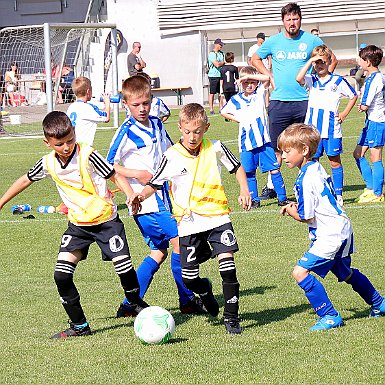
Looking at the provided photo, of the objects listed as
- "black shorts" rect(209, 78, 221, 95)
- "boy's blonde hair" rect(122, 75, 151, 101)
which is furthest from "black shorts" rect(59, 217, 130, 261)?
"black shorts" rect(209, 78, 221, 95)

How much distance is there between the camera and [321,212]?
603 centimetres

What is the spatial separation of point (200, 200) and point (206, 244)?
1.03ft

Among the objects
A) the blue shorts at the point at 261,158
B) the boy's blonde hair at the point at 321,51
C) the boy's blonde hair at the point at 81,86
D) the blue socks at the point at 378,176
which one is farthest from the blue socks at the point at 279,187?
the boy's blonde hair at the point at 81,86

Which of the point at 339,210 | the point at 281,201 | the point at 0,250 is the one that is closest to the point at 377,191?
the point at 281,201

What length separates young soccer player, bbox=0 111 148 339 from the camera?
20.3 ft

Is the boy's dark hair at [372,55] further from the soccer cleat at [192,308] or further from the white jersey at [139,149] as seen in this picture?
the soccer cleat at [192,308]

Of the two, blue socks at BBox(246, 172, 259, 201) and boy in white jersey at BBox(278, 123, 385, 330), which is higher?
boy in white jersey at BBox(278, 123, 385, 330)

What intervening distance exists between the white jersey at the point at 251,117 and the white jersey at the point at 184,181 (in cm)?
599

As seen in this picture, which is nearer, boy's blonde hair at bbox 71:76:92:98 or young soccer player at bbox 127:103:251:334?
young soccer player at bbox 127:103:251:334

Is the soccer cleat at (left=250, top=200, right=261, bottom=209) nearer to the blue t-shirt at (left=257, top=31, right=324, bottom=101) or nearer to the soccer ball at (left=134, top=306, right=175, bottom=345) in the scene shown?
the blue t-shirt at (left=257, top=31, right=324, bottom=101)

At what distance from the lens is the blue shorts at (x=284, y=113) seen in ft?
39.3

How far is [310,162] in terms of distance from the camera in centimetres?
610

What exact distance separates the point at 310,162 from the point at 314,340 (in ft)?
3.85

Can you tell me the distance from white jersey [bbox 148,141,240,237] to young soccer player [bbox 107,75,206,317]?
0.50 m
